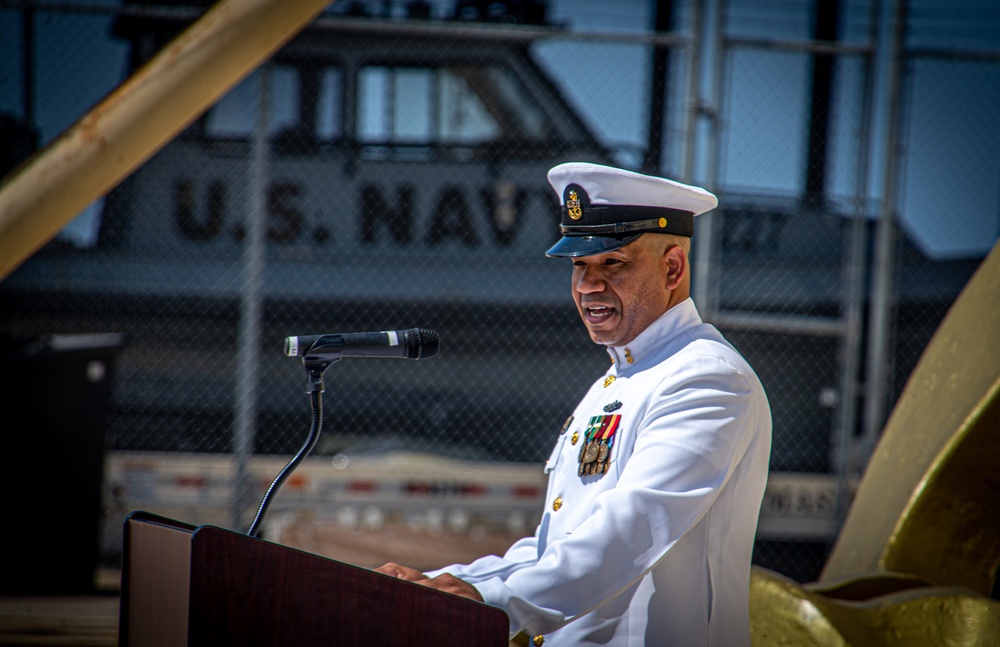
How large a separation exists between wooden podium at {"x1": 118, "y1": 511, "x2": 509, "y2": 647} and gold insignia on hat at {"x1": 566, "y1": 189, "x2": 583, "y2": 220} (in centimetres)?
81

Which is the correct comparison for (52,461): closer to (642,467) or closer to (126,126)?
(126,126)

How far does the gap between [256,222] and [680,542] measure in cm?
Result: 365

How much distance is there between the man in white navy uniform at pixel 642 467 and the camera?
141cm

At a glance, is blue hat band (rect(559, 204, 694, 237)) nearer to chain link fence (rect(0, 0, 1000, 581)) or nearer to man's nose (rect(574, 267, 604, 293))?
man's nose (rect(574, 267, 604, 293))

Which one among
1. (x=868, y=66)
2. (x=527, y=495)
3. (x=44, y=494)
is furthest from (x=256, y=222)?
(x=868, y=66)

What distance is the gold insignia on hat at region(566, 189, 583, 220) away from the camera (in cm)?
178

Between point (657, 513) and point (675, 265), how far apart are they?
537 mm

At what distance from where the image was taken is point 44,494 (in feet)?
14.6

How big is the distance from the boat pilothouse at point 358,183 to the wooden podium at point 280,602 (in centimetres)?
537

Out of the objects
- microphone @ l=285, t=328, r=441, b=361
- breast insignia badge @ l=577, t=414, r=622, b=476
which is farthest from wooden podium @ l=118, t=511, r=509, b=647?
breast insignia badge @ l=577, t=414, r=622, b=476

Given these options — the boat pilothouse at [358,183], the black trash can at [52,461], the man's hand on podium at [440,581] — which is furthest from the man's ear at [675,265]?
the boat pilothouse at [358,183]

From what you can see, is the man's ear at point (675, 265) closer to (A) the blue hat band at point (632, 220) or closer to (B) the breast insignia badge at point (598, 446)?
(A) the blue hat band at point (632, 220)

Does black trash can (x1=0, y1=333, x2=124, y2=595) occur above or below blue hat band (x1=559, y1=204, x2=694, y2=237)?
below

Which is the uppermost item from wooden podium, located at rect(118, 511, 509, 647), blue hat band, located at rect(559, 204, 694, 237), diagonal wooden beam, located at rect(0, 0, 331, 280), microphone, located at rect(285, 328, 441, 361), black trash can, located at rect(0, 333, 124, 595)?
diagonal wooden beam, located at rect(0, 0, 331, 280)
